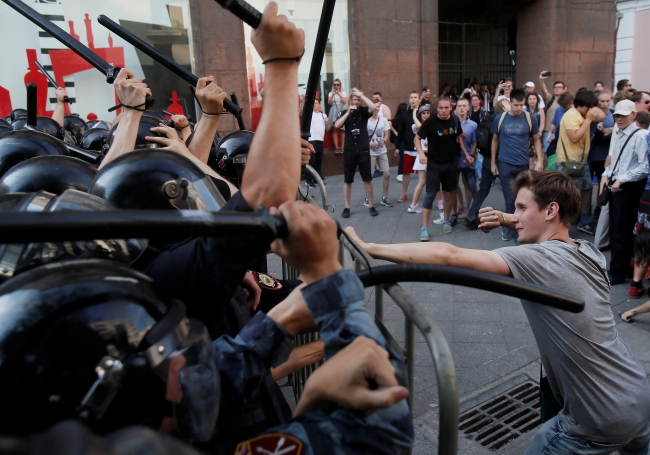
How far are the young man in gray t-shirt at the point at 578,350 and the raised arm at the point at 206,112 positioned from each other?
1294mm

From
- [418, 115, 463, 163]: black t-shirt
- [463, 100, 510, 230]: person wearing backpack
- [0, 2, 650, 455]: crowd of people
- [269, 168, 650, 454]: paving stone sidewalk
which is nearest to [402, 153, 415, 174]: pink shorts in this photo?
[418, 115, 463, 163]: black t-shirt

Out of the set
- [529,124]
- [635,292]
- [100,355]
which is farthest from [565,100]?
[100,355]

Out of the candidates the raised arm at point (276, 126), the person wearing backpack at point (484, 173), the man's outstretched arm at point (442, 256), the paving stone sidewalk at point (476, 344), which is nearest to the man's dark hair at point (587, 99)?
the person wearing backpack at point (484, 173)

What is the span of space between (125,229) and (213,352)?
1.31 ft

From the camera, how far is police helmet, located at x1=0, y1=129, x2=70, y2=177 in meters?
3.58

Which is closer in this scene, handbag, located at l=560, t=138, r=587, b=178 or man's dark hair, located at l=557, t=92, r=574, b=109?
handbag, located at l=560, t=138, r=587, b=178

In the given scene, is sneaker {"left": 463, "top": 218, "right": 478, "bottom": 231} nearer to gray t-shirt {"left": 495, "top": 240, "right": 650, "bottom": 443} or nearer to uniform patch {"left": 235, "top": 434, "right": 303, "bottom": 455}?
gray t-shirt {"left": 495, "top": 240, "right": 650, "bottom": 443}

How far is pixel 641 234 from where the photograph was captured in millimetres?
5020

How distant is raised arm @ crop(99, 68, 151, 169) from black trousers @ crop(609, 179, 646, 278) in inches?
181

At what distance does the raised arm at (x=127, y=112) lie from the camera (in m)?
2.87

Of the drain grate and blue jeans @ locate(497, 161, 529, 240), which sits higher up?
blue jeans @ locate(497, 161, 529, 240)

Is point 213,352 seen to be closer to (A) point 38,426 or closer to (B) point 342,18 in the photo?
(A) point 38,426

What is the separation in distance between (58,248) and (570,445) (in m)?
1.97

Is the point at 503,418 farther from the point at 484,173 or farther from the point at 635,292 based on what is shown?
the point at 484,173
